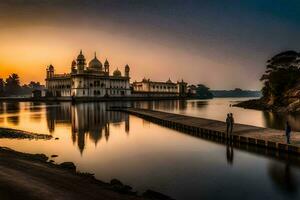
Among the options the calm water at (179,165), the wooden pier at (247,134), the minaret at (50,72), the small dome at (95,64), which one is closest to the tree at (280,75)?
the wooden pier at (247,134)

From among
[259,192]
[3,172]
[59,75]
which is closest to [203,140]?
[259,192]

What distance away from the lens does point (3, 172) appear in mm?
17453

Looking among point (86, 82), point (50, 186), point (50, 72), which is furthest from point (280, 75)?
point (50, 72)

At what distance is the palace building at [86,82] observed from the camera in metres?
167

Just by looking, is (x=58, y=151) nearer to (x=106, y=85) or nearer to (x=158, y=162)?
(x=158, y=162)

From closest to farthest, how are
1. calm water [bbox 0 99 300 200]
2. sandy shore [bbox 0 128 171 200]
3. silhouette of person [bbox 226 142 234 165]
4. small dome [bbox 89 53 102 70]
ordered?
1. sandy shore [bbox 0 128 171 200]
2. calm water [bbox 0 99 300 200]
3. silhouette of person [bbox 226 142 234 165]
4. small dome [bbox 89 53 102 70]

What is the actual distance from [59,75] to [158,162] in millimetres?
172298

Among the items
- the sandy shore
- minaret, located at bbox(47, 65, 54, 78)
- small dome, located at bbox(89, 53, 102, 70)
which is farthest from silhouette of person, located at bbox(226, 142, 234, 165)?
minaret, located at bbox(47, 65, 54, 78)

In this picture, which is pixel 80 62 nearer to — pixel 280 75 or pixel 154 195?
pixel 280 75

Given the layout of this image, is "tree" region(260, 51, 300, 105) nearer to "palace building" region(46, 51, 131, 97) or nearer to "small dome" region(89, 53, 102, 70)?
"palace building" region(46, 51, 131, 97)

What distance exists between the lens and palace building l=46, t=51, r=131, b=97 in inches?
6575

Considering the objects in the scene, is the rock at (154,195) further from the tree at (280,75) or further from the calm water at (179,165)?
the tree at (280,75)

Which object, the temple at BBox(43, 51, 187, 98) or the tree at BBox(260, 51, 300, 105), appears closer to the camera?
the tree at BBox(260, 51, 300, 105)

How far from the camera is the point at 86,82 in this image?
550 ft
